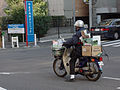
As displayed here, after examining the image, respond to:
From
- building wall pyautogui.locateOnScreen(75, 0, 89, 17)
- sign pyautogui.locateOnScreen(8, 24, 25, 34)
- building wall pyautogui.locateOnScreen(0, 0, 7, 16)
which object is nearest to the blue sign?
sign pyautogui.locateOnScreen(8, 24, 25, 34)

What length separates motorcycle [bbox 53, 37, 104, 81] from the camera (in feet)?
25.1

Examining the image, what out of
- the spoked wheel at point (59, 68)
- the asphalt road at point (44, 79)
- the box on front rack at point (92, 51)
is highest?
the box on front rack at point (92, 51)

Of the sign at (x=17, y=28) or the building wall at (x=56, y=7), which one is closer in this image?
the sign at (x=17, y=28)

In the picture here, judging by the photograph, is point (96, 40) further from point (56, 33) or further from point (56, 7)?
point (56, 7)

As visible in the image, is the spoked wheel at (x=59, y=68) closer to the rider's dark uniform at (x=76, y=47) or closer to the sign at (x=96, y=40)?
the rider's dark uniform at (x=76, y=47)

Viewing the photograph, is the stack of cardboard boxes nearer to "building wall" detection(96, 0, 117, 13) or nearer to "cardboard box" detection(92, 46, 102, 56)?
"cardboard box" detection(92, 46, 102, 56)

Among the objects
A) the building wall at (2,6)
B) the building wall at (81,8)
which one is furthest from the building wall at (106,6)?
the building wall at (2,6)

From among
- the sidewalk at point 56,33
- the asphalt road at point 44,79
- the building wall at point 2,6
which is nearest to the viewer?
the asphalt road at point 44,79

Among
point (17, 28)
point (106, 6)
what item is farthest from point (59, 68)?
point (106, 6)

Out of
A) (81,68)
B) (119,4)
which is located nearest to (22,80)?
(81,68)

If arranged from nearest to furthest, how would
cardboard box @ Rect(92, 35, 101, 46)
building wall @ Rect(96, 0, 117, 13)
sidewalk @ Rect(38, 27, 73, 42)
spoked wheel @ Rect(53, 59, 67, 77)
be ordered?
cardboard box @ Rect(92, 35, 101, 46) → spoked wheel @ Rect(53, 59, 67, 77) → sidewalk @ Rect(38, 27, 73, 42) → building wall @ Rect(96, 0, 117, 13)

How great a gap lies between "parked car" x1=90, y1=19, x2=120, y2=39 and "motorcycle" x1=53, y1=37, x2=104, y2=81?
45.4 ft

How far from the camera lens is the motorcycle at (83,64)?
765cm

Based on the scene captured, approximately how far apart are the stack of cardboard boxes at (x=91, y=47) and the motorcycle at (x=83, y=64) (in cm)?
16
